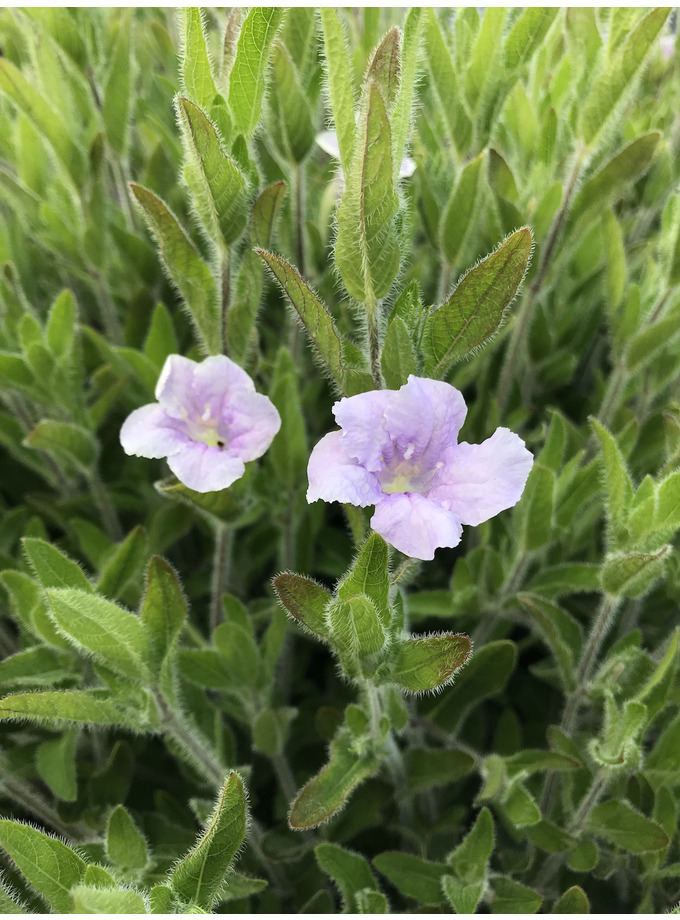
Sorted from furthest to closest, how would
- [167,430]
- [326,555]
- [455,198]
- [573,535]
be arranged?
1. [326,555]
2. [573,535]
3. [455,198]
4. [167,430]

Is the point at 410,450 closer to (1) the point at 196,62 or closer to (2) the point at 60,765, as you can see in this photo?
(1) the point at 196,62

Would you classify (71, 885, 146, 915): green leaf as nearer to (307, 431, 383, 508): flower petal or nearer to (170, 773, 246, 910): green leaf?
(170, 773, 246, 910): green leaf

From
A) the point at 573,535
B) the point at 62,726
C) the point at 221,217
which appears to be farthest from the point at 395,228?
the point at 62,726

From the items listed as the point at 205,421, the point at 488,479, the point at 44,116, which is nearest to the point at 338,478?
the point at 488,479

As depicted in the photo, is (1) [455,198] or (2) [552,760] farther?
(1) [455,198]

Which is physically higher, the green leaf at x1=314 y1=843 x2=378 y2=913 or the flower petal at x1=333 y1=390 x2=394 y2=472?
the flower petal at x1=333 y1=390 x2=394 y2=472

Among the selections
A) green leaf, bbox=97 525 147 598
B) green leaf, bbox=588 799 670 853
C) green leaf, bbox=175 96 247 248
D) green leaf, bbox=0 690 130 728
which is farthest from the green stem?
green leaf, bbox=588 799 670 853

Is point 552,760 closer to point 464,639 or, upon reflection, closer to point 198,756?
point 464,639
